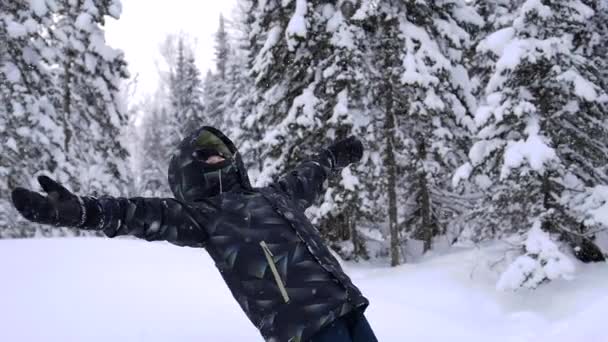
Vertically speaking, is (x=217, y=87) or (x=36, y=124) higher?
(x=217, y=87)

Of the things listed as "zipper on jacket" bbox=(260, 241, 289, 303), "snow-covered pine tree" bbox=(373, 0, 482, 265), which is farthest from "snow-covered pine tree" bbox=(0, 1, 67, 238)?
"zipper on jacket" bbox=(260, 241, 289, 303)

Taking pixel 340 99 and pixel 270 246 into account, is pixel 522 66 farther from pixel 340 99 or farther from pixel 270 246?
pixel 270 246

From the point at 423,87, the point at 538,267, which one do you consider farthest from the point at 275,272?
the point at 423,87

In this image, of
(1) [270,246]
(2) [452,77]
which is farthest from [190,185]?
(2) [452,77]

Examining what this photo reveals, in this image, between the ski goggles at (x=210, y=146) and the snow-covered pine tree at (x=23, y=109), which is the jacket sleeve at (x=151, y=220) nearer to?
the ski goggles at (x=210, y=146)

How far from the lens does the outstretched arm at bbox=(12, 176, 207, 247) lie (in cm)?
271

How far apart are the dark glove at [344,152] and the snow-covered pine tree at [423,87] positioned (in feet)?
31.5

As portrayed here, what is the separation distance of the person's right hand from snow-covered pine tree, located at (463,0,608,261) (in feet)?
27.3

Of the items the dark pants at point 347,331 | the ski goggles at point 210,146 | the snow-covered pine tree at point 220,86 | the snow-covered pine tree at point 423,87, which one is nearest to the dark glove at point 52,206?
the ski goggles at point 210,146

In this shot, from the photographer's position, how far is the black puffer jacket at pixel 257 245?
308 cm

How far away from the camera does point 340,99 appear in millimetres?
14586

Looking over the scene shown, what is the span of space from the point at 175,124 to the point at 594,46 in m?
35.0

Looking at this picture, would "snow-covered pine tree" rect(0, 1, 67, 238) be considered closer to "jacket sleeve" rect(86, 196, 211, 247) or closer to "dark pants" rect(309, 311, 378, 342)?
"jacket sleeve" rect(86, 196, 211, 247)

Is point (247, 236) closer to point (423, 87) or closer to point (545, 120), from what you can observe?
point (545, 120)
